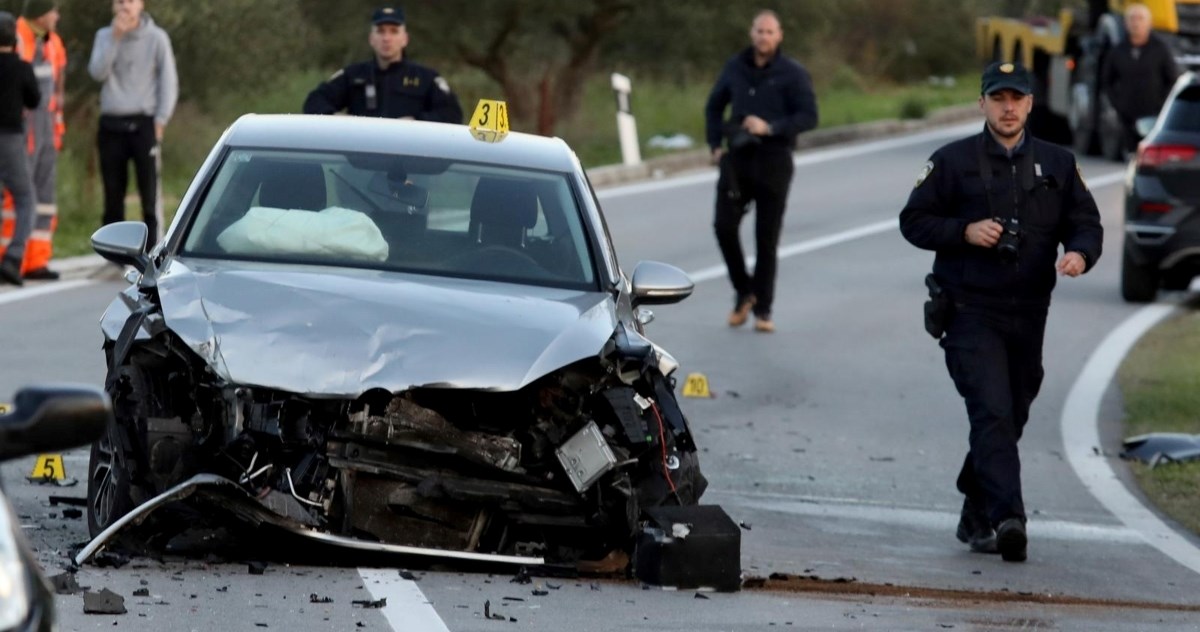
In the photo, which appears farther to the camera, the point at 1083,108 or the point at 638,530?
the point at 1083,108

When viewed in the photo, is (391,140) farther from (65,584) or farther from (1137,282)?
(1137,282)

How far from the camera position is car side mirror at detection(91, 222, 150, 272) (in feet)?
26.8

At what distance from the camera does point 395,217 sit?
334 inches

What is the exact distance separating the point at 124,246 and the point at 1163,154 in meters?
10.7

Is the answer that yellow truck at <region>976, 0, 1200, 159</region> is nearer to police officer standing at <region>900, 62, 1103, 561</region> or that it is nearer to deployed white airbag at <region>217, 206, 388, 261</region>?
police officer standing at <region>900, 62, 1103, 561</region>

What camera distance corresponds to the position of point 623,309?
811cm

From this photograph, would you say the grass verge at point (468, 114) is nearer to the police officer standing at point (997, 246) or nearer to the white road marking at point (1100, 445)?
the white road marking at point (1100, 445)

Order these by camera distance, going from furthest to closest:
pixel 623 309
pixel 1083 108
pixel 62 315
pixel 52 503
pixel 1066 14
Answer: pixel 1066 14 < pixel 1083 108 < pixel 62 315 < pixel 52 503 < pixel 623 309

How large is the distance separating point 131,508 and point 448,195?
6.07ft

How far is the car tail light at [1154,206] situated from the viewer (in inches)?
680

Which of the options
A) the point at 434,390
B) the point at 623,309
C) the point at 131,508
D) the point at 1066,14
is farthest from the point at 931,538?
the point at 1066,14

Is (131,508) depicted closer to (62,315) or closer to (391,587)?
(391,587)

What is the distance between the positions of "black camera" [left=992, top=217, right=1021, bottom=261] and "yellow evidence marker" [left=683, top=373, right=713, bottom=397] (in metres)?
4.06

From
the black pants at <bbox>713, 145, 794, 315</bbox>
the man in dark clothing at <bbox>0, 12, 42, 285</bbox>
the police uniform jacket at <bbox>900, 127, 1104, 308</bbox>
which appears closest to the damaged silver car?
the police uniform jacket at <bbox>900, 127, 1104, 308</bbox>
